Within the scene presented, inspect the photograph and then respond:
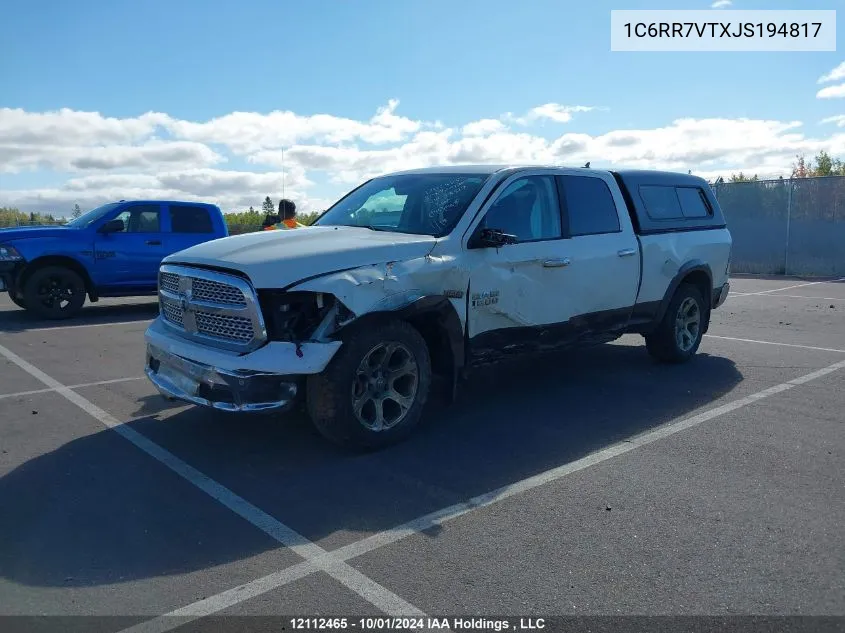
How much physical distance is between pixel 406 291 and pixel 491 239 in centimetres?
85

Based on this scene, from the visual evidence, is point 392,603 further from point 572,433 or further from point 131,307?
point 131,307

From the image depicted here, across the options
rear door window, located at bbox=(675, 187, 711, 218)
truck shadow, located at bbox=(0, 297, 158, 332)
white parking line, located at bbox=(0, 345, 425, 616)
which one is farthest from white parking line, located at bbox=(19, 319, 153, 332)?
rear door window, located at bbox=(675, 187, 711, 218)

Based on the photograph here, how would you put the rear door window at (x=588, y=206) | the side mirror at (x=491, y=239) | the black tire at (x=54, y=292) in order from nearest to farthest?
the side mirror at (x=491, y=239), the rear door window at (x=588, y=206), the black tire at (x=54, y=292)

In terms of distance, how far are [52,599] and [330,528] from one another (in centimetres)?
129

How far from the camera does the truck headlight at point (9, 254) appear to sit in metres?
11.3

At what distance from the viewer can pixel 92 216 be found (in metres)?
12.4

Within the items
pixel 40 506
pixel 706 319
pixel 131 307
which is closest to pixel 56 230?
pixel 131 307

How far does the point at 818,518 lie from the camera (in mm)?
3957

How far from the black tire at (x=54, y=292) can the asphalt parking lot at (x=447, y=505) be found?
5.09 meters

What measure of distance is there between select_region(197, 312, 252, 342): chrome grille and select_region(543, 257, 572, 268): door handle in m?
2.49

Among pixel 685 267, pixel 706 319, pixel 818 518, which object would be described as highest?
pixel 685 267

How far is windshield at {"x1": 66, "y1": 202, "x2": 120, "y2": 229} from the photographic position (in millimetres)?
12198

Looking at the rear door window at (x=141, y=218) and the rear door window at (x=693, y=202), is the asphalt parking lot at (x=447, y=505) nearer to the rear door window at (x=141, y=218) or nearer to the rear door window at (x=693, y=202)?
the rear door window at (x=693, y=202)

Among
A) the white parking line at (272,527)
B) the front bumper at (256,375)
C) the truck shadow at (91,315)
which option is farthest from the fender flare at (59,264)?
the front bumper at (256,375)
